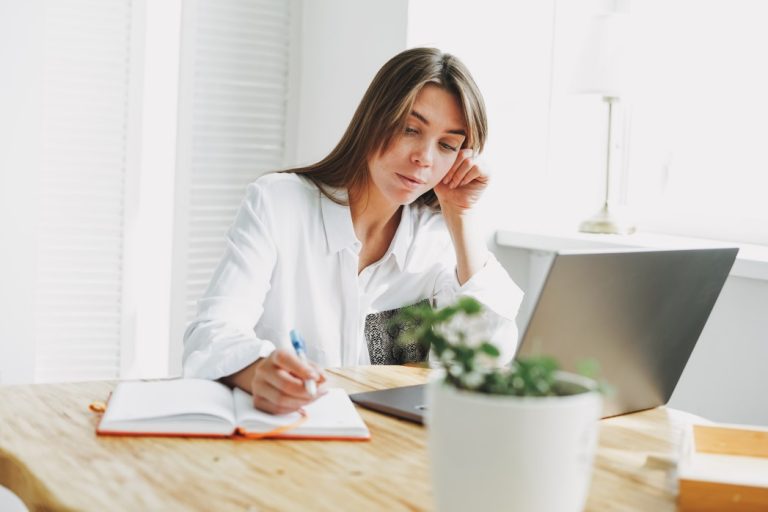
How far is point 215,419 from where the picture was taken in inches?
48.6

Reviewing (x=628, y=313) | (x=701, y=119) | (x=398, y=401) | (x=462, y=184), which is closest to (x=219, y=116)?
(x=462, y=184)

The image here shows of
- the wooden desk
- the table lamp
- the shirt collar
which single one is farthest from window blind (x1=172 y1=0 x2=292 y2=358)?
the wooden desk

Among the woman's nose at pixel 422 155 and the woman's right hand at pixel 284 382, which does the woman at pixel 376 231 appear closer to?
the woman's nose at pixel 422 155

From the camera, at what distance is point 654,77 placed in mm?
2947

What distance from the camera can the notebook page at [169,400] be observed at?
1.22 metres

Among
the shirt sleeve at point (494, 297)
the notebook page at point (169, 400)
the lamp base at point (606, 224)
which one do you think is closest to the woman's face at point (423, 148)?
the shirt sleeve at point (494, 297)

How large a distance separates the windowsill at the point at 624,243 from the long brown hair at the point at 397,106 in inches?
27.8

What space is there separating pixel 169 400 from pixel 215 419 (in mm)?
98

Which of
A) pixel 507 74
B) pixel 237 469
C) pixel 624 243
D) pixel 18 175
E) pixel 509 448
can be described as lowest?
pixel 237 469

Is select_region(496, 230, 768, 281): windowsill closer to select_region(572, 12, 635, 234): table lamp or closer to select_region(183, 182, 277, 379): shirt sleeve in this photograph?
select_region(572, 12, 635, 234): table lamp

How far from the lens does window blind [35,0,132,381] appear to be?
2.79 metres

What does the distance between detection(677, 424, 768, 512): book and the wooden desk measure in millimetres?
39

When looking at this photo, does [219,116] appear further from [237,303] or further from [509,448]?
[509,448]

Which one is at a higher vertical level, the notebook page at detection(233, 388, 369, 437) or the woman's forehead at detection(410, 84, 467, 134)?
the woman's forehead at detection(410, 84, 467, 134)
